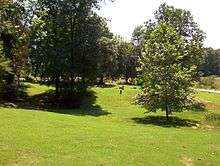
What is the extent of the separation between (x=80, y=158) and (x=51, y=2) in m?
44.5

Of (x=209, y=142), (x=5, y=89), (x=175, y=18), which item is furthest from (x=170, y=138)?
(x=175, y=18)

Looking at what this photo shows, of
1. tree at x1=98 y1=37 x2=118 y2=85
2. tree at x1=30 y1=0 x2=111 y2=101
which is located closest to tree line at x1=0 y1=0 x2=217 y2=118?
tree at x1=30 y1=0 x2=111 y2=101

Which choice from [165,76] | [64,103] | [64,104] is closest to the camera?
[165,76]

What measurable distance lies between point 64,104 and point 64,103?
40cm

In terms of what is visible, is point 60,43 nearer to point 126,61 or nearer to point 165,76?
point 165,76

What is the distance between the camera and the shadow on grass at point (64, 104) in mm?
66375

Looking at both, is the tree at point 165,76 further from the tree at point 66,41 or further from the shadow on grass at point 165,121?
the tree at point 66,41

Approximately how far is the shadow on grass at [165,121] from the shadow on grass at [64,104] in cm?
663

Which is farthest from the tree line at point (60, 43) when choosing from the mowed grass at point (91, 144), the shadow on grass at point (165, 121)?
the mowed grass at point (91, 144)

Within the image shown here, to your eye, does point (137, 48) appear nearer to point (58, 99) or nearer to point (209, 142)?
point (58, 99)

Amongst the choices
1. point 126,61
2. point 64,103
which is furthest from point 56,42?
point 126,61

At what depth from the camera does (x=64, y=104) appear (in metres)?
74.0

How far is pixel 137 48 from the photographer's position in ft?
449

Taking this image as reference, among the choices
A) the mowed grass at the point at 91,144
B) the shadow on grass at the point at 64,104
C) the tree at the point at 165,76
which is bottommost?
the mowed grass at the point at 91,144
